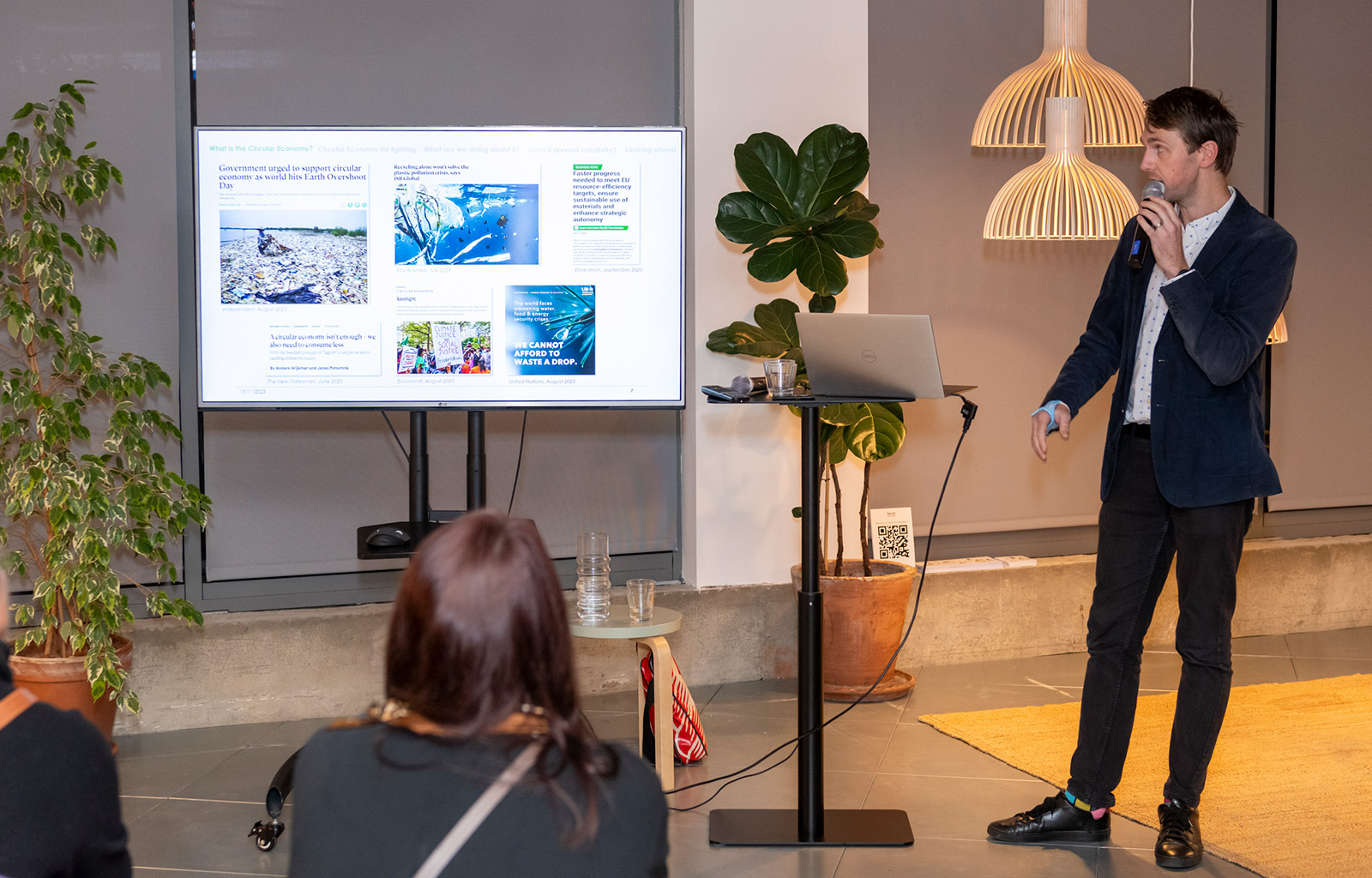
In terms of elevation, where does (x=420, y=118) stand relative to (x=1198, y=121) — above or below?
above

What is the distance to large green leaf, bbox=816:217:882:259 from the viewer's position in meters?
3.75

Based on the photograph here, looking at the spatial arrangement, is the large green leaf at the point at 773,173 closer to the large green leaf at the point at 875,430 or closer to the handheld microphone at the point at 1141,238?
the large green leaf at the point at 875,430

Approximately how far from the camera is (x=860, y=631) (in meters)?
4.06

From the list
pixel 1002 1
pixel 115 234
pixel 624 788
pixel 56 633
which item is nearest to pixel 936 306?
pixel 1002 1

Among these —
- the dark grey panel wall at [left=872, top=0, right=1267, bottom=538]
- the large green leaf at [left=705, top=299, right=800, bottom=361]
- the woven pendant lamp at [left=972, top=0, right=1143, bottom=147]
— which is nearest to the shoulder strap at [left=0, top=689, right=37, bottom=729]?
the large green leaf at [left=705, top=299, right=800, bottom=361]

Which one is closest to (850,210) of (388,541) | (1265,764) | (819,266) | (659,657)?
(819,266)

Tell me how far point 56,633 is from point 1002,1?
396 centimetres

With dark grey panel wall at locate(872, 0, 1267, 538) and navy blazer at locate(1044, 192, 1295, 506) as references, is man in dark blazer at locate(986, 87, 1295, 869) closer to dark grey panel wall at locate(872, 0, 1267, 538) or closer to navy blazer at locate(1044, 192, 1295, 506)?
navy blazer at locate(1044, 192, 1295, 506)

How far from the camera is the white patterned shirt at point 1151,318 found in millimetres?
2736

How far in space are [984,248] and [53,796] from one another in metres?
4.07

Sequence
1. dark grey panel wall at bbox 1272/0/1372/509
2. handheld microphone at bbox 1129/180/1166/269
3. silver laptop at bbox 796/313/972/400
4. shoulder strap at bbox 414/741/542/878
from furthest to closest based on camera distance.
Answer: dark grey panel wall at bbox 1272/0/1372/509, handheld microphone at bbox 1129/180/1166/269, silver laptop at bbox 796/313/972/400, shoulder strap at bbox 414/741/542/878

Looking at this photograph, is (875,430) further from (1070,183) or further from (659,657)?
(659,657)

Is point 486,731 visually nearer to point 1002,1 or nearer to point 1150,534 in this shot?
point 1150,534

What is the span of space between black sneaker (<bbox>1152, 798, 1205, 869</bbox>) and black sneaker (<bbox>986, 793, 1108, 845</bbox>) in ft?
0.47
